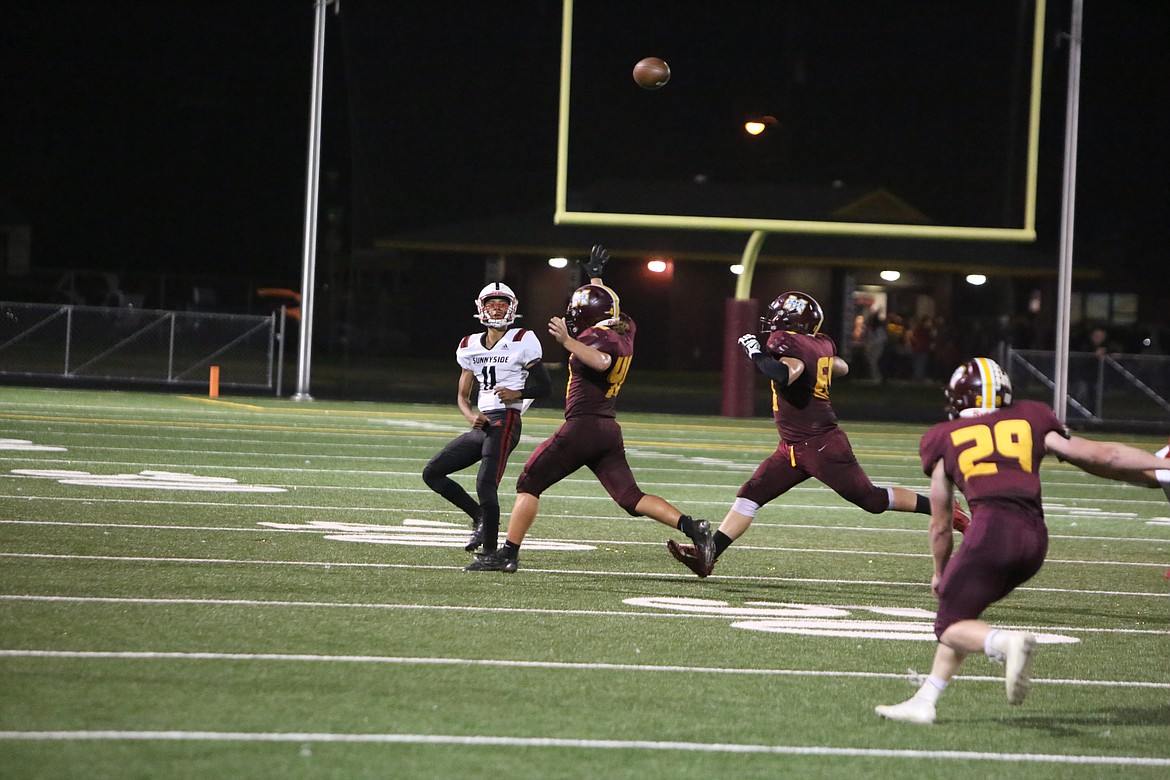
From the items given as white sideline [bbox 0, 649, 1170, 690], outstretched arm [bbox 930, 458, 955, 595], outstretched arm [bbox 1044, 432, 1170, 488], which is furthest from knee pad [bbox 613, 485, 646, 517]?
outstretched arm [bbox 1044, 432, 1170, 488]

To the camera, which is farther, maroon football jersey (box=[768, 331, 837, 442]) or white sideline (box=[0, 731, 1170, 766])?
maroon football jersey (box=[768, 331, 837, 442])

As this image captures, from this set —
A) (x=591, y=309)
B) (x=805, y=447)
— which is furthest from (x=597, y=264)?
(x=805, y=447)

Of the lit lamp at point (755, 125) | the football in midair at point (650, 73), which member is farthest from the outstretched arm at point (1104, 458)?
the lit lamp at point (755, 125)

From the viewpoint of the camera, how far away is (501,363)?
9.40 metres

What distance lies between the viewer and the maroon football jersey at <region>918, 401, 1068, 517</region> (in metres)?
5.70

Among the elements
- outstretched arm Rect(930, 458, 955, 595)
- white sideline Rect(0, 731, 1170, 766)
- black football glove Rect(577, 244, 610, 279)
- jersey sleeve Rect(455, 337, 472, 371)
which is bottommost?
white sideline Rect(0, 731, 1170, 766)

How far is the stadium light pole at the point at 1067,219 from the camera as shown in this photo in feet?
81.6

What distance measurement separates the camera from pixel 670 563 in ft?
32.4

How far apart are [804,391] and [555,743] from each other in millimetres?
4451

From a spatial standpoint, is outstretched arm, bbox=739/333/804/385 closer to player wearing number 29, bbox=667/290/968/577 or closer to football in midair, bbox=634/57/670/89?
player wearing number 29, bbox=667/290/968/577

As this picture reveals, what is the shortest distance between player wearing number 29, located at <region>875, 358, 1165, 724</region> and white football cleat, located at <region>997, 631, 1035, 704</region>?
0.52ft

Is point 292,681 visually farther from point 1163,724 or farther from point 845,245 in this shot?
point 845,245

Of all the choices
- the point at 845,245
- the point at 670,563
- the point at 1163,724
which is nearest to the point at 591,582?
the point at 670,563

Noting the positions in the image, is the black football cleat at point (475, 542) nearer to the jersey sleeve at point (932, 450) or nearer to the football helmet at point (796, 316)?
the football helmet at point (796, 316)
